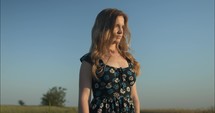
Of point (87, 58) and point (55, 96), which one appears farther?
point (55, 96)

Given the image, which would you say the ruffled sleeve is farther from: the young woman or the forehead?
the forehead

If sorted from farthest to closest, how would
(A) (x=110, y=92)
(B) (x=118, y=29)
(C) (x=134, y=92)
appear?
(C) (x=134, y=92)
(B) (x=118, y=29)
(A) (x=110, y=92)

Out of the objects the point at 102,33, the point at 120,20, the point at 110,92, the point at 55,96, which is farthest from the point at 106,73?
the point at 55,96

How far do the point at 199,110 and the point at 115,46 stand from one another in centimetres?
1256

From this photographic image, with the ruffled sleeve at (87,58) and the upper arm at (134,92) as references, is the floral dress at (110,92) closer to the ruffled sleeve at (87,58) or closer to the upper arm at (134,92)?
the ruffled sleeve at (87,58)

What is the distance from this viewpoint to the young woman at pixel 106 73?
12.6 ft

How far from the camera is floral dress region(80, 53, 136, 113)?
383cm

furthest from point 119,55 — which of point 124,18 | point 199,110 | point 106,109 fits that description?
point 199,110

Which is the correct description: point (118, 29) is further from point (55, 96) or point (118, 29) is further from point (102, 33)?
point (55, 96)

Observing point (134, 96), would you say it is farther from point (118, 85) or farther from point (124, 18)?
point (124, 18)

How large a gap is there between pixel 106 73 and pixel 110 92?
0.66 feet

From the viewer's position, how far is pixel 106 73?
3861 millimetres

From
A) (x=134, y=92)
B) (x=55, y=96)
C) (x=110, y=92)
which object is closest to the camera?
(x=110, y=92)

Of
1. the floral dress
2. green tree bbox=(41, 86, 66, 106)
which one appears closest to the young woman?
the floral dress
